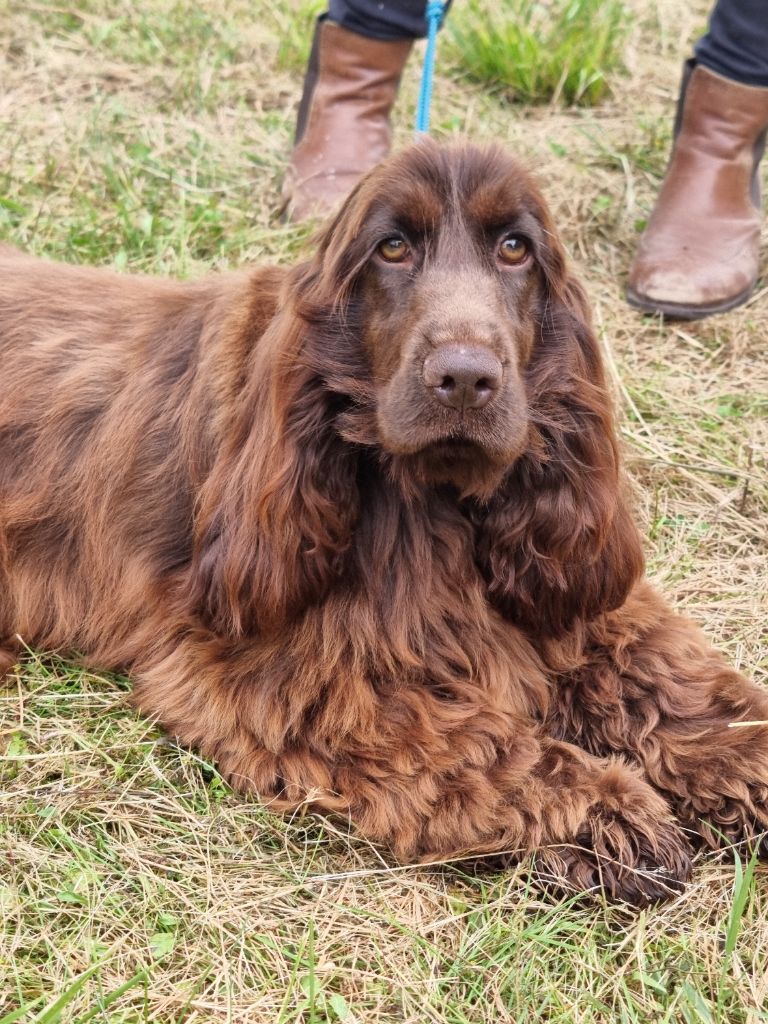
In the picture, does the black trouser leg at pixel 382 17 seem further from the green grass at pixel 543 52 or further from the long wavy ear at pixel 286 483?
the long wavy ear at pixel 286 483

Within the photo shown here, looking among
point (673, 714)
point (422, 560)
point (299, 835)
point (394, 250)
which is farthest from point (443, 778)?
point (394, 250)

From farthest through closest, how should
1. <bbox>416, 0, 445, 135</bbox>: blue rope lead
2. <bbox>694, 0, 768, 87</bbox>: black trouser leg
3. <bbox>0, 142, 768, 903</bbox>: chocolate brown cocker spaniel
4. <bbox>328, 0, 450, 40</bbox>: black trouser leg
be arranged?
<bbox>328, 0, 450, 40</bbox>: black trouser leg
<bbox>694, 0, 768, 87</bbox>: black trouser leg
<bbox>416, 0, 445, 135</bbox>: blue rope lead
<bbox>0, 142, 768, 903</bbox>: chocolate brown cocker spaniel

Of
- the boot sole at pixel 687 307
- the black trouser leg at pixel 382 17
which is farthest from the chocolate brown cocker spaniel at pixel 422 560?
the black trouser leg at pixel 382 17

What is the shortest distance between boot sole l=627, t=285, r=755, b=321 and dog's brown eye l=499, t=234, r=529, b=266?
7.06 feet

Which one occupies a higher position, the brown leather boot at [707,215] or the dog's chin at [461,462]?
the brown leather boot at [707,215]

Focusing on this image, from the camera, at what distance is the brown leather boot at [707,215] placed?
462 centimetres

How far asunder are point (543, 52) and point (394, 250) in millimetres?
3827

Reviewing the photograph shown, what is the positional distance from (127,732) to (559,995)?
1.21 meters

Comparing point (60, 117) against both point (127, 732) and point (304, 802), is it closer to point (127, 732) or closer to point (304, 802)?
point (127, 732)

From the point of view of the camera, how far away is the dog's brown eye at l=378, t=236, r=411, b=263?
8.57 feet

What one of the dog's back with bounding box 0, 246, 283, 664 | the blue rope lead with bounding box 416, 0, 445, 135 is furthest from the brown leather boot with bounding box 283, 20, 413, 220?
the dog's back with bounding box 0, 246, 283, 664

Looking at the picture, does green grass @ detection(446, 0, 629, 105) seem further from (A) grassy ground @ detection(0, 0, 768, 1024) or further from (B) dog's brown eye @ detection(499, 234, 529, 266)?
(B) dog's brown eye @ detection(499, 234, 529, 266)

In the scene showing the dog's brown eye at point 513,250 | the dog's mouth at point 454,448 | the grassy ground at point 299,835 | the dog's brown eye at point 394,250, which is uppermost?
the dog's brown eye at point 513,250

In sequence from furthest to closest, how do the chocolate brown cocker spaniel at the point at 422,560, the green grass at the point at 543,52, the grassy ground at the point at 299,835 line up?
the green grass at the point at 543,52
the chocolate brown cocker spaniel at the point at 422,560
the grassy ground at the point at 299,835
